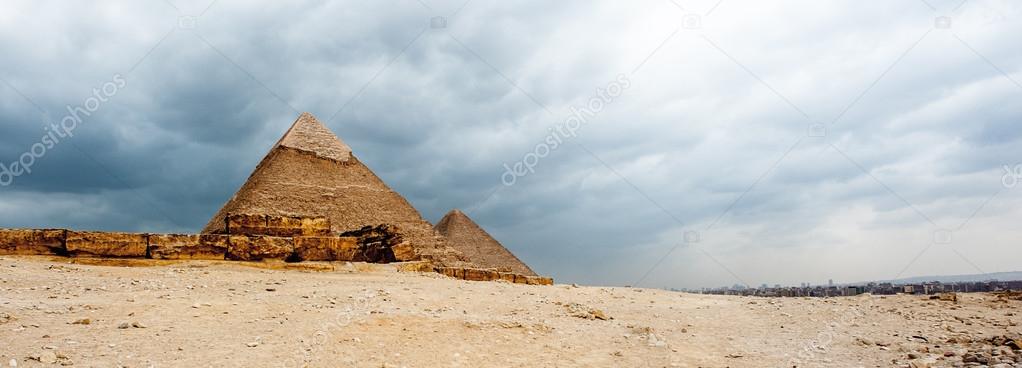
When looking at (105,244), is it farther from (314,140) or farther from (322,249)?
(314,140)

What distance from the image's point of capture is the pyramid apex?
40.2 metres

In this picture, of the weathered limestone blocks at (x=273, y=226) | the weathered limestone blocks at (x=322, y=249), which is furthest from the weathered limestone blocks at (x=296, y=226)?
the weathered limestone blocks at (x=322, y=249)

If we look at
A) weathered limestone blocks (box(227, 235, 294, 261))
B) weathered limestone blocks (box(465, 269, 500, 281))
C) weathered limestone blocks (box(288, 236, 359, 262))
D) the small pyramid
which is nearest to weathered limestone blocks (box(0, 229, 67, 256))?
weathered limestone blocks (box(227, 235, 294, 261))

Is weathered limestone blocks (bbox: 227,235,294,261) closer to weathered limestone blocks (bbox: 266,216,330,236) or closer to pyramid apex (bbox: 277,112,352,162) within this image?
weathered limestone blocks (bbox: 266,216,330,236)

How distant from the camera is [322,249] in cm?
1425

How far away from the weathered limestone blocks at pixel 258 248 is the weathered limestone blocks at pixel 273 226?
5.73 ft

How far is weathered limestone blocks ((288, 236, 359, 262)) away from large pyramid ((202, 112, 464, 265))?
1496 cm

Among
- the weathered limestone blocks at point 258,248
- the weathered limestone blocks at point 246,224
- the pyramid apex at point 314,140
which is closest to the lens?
the weathered limestone blocks at point 258,248

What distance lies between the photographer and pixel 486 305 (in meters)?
8.74

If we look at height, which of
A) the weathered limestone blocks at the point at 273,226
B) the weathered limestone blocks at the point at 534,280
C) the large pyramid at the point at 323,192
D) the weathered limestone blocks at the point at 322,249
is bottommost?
the weathered limestone blocks at the point at 534,280

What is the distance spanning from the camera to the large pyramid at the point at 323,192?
33.6 metres

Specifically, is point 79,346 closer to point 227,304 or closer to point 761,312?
point 227,304

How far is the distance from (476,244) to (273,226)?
1231 inches

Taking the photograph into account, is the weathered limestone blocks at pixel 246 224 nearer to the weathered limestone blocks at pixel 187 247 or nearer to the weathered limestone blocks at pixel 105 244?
the weathered limestone blocks at pixel 187 247
